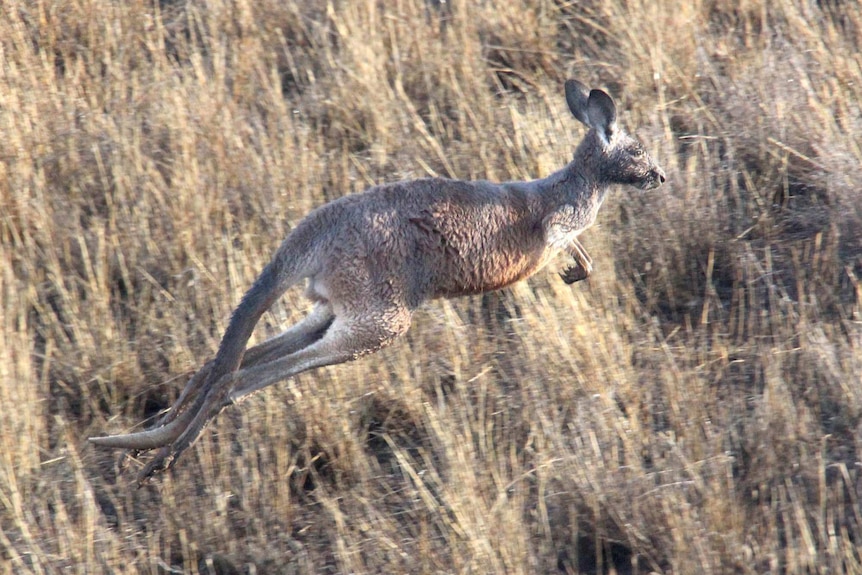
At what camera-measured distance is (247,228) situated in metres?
5.95

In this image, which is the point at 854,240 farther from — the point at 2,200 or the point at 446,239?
the point at 2,200

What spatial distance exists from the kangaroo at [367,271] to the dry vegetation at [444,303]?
13.9 inches

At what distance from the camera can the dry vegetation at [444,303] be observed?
14.1 feet

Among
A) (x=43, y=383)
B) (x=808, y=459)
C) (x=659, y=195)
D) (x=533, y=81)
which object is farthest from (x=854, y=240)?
(x=43, y=383)

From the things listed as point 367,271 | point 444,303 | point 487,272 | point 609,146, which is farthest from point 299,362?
point 609,146

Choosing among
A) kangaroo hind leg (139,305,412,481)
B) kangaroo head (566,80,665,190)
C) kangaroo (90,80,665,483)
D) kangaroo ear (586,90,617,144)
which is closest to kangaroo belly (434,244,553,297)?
kangaroo (90,80,665,483)

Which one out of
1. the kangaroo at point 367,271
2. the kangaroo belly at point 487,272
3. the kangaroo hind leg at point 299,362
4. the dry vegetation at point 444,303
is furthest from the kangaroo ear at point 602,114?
the kangaroo hind leg at point 299,362

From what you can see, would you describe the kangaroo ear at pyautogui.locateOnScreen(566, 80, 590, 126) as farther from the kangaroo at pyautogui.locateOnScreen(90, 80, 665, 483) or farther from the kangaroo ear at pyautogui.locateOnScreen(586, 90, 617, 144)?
the kangaroo at pyautogui.locateOnScreen(90, 80, 665, 483)

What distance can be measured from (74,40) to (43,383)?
3087 mm

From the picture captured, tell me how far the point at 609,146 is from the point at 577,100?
266 millimetres

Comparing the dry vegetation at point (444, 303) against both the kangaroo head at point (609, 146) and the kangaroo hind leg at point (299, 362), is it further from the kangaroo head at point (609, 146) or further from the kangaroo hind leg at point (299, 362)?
the kangaroo head at point (609, 146)

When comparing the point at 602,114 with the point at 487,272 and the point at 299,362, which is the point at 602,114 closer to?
the point at 487,272

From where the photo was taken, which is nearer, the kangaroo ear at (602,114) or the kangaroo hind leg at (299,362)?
the kangaroo hind leg at (299,362)

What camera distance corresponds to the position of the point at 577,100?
204 inches
